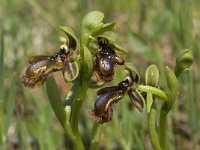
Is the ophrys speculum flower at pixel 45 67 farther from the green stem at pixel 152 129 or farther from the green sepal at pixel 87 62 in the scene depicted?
the green stem at pixel 152 129

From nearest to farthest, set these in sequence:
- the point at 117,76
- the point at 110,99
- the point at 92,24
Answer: the point at 110,99
the point at 92,24
the point at 117,76

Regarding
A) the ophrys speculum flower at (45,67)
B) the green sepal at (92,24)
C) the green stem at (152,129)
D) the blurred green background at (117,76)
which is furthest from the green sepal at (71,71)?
the blurred green background at (117,76)

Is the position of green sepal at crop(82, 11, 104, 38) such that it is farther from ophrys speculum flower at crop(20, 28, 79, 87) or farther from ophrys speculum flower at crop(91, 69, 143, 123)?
ophrys speculum flower at crop(91, 69, 143, 123)

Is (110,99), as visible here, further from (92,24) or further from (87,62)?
(92,24)

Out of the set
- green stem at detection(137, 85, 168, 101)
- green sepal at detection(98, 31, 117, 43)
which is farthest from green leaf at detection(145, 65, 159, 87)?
green sepal at detection(98, 31, 117, 43)

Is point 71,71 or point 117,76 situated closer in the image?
point 71,71

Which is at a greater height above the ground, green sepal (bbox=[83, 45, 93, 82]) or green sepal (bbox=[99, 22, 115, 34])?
green sepal (bbox=[99, 22, 115, 34])

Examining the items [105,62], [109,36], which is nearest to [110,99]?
[105,62]

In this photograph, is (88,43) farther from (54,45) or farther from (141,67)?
(54,45)
